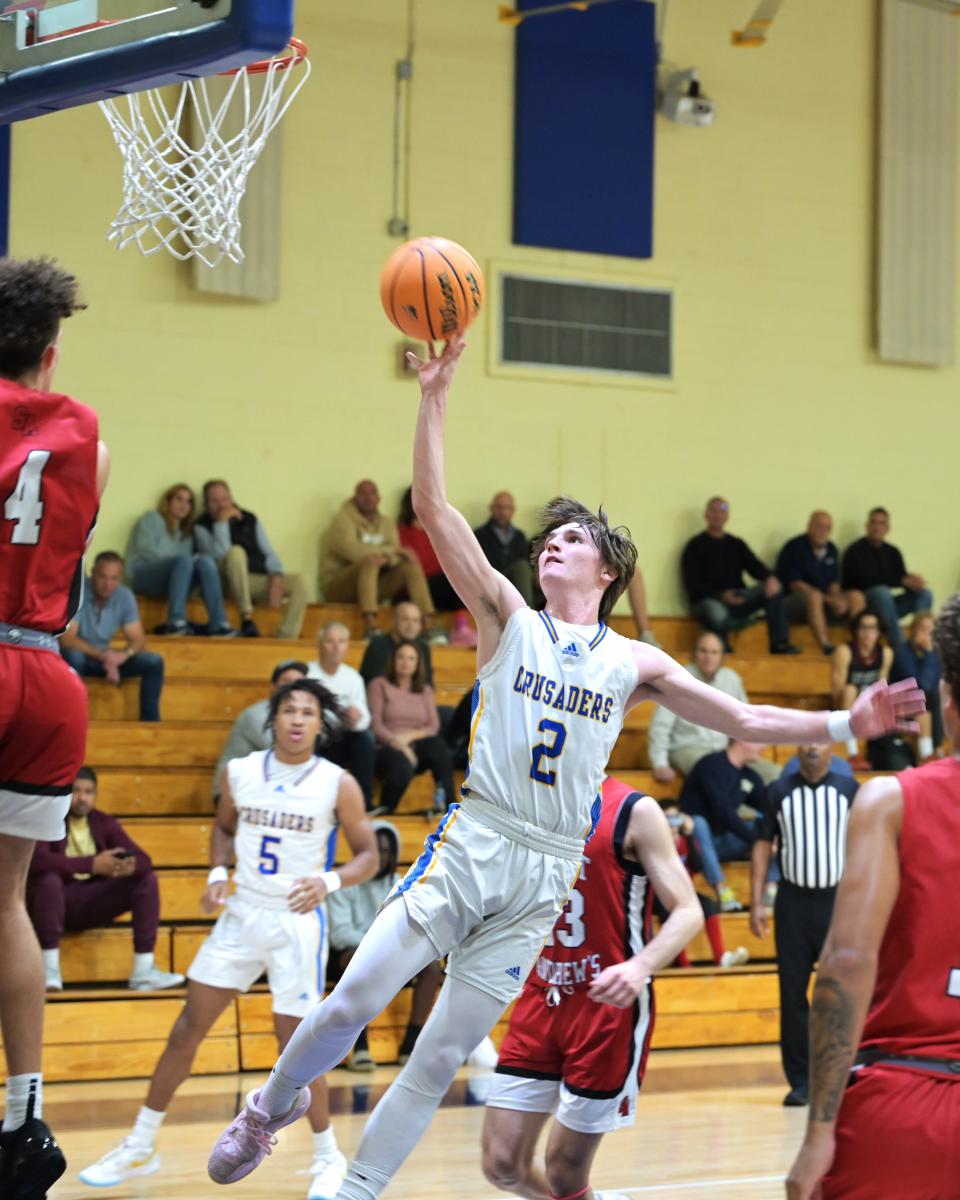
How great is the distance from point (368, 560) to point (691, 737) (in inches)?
115

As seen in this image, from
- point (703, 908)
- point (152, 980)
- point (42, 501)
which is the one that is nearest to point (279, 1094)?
point (42, 501)

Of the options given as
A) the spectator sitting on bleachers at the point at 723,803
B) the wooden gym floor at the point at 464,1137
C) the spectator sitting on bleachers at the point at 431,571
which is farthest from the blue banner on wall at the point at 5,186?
the wooden gym floor at the point at 464,1137

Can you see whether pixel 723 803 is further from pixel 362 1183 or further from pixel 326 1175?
pixel 362 1183

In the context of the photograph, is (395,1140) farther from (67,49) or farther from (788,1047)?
(788,1047)

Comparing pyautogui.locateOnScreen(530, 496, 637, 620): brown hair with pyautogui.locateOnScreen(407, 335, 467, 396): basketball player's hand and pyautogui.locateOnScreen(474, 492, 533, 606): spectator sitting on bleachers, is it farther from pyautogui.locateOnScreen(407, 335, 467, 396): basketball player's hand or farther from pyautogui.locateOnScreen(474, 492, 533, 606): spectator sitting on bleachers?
pyautogui.locateOnScreen(474, 492, 533, 606): spectator sitting on bleachers

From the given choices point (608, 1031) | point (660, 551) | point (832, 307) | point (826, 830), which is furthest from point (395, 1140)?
point (832, 307)

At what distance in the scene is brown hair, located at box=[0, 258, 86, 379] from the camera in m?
3.63

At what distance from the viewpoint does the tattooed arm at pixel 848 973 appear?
2758 millimetres

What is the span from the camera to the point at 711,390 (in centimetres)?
1515

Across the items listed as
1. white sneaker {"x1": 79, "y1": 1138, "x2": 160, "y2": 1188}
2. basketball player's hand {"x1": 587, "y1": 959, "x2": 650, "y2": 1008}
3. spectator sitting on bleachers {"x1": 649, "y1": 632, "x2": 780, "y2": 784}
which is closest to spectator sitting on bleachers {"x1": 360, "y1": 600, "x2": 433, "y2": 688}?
spectator sitting on bleachers {"x1": 649, "y1": 632, "x2": 780, "y2": 784}

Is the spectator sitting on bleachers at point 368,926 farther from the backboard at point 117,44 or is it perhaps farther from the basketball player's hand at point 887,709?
the backboard at point 117,44

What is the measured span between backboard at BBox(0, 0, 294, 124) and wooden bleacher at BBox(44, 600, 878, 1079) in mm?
5831

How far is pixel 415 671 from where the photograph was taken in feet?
37.3

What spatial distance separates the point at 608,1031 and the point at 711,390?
10.7 m
